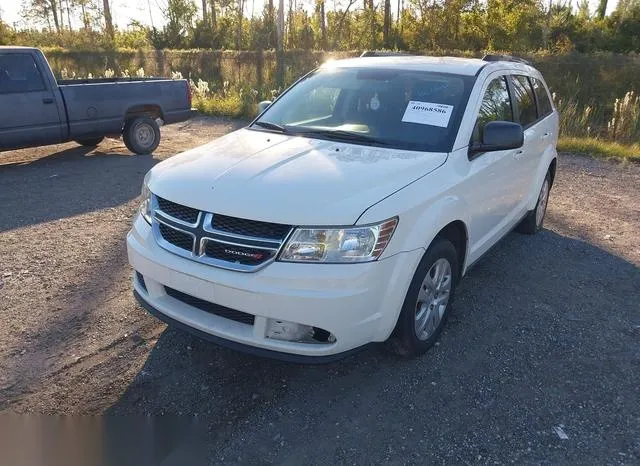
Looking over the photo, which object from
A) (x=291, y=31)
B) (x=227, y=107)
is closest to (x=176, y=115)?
(x=227, y=107)

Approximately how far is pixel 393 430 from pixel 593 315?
2162 mm

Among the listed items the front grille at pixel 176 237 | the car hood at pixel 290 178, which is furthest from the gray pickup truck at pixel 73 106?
the front grille at pixel 176 237

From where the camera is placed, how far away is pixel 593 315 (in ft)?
13.8

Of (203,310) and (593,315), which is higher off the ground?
(203,310)

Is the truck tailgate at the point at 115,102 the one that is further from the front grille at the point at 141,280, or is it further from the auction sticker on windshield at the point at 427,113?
the auction sticker on windshield at the point at 427,113

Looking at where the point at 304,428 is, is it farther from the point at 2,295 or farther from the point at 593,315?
the point at 2,295

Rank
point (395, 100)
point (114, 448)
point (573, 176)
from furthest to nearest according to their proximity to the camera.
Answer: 1. point (573, 176)
2. point (395, 100)
3. point (114, 448)

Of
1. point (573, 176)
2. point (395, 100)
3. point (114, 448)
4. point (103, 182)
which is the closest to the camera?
point (114, 448)

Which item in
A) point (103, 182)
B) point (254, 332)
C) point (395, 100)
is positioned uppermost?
point (395, 100)

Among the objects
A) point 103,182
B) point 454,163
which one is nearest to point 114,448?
point 454,163

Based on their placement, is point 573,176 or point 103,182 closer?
point 103,182

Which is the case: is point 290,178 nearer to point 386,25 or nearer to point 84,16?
point 386,25

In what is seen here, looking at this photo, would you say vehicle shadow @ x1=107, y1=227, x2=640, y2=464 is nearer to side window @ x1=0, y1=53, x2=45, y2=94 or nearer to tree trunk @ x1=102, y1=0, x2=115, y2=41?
side window @ x1=0, y1=53, x2=45, y2=94

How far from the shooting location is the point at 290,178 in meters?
3.17
